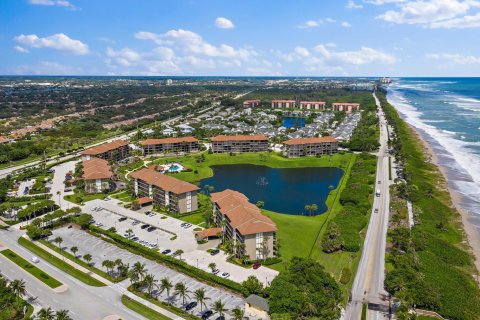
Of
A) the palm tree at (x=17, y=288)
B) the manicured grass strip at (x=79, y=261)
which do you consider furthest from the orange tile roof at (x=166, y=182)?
the palm tree at (x=17, y=288)

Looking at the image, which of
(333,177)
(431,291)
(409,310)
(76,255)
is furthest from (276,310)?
(333,177)

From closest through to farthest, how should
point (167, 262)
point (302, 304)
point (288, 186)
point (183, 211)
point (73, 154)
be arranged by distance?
point (302, 304), point (167, 262), point (183, 211), point (288, 186), point (73, 154)

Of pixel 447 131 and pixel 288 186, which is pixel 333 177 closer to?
pixel 288 186

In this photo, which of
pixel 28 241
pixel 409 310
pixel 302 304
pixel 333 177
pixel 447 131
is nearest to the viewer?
pixel 302 304

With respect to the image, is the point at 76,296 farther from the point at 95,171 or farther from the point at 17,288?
the point at 95,171

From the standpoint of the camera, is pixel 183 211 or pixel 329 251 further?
pixel 183 211
